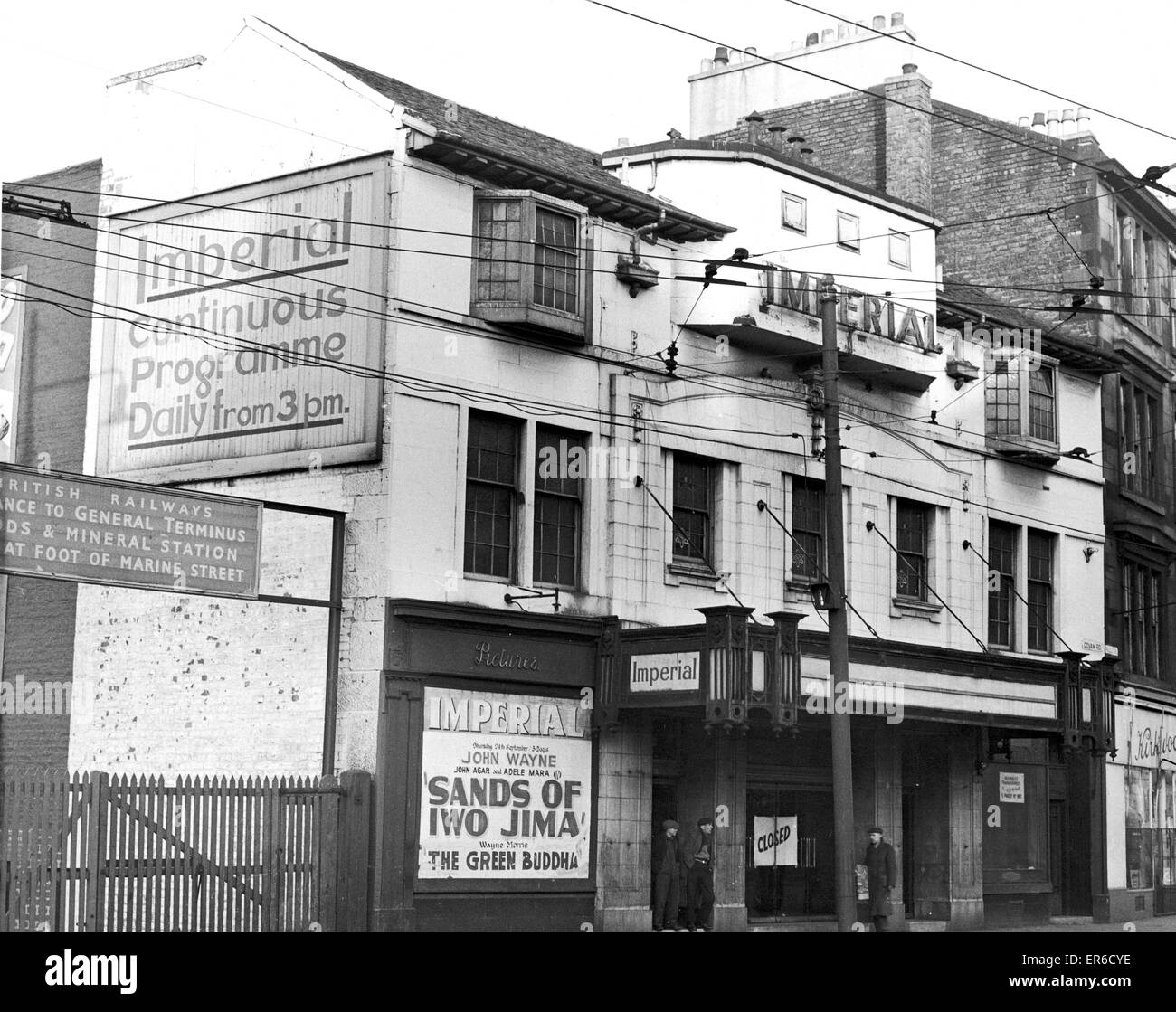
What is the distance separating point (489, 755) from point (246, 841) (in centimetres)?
402

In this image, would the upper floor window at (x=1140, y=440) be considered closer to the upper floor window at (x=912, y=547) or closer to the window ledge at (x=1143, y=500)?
the window ledge at (x=1143, y=500)

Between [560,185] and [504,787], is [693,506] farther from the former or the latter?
[504,787]

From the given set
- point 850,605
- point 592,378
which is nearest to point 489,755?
point 592,378

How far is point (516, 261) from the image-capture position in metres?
25.5

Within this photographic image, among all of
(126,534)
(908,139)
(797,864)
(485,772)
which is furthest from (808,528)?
(126,534)

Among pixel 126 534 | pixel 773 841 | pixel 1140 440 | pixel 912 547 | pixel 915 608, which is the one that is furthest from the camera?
pixel 1140 440

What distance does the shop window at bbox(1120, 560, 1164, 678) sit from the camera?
38219 mm

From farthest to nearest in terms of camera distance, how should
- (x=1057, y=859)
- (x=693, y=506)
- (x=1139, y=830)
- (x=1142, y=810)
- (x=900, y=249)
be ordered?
(x=1142, y=810) < (x=1139, y=830) < (x=1057, y=859) < (x=900, y=249) < (x=693, y=506)

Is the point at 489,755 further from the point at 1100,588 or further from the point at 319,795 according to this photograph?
the point at 1100,588

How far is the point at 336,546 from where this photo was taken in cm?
2412

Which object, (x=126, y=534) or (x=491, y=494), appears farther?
(x=491, y=494)

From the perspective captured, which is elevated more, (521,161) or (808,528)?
(521,161)

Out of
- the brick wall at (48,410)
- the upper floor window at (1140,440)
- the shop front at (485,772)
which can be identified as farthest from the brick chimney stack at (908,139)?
the brick wall at (48,410)

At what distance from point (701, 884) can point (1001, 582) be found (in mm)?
10999
